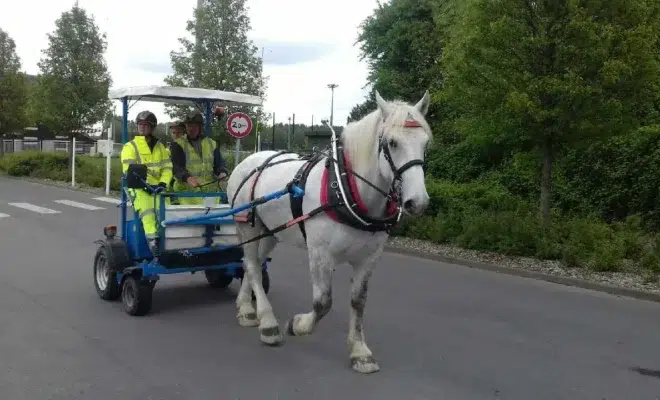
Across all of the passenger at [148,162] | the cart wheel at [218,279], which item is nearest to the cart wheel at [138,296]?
the passenger at [148,162]

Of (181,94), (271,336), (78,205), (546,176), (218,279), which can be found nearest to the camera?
(271,336)

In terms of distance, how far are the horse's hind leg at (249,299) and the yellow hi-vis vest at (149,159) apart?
1280mm

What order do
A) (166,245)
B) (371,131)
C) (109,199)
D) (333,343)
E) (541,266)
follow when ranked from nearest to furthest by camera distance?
(371,131) < (333,343) < (166,245) < (541,266) < (109,199)

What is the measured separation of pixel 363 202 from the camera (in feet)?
15.6

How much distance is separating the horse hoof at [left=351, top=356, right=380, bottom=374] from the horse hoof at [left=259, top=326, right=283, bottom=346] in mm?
874

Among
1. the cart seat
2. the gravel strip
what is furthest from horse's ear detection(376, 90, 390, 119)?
the gravel strip

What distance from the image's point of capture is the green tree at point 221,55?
22.7 metres

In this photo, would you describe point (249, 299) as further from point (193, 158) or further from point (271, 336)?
point (193, 158)

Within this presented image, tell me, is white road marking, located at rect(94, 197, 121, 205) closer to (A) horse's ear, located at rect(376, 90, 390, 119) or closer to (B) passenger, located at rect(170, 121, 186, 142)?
(B) passenger, located at rect(170, 121, 186, 142)

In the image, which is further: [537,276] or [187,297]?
[537,276]

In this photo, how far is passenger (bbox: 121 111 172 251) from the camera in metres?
6.48

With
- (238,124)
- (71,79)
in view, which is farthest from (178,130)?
(71,79)

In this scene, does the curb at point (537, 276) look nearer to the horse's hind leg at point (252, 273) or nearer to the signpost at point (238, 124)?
the horse's hind leg at point (252, 273)

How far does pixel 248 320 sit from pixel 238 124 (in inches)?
368
